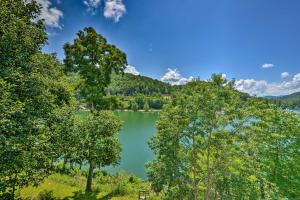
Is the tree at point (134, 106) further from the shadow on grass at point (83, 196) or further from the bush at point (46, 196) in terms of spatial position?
the bush at point (46, 196)

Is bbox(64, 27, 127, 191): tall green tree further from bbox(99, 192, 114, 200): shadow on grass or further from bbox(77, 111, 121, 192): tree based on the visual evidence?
bbox(99, 192, 114, 200): shadow on grass

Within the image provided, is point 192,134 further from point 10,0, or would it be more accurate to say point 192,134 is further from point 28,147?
point 10,0

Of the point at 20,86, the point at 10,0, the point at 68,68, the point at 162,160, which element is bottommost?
the point at 162,160

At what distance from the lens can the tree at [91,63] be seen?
1988cm

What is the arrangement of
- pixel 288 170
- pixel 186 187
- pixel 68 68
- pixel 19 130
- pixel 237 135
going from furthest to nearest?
pixel 68 68
pixel 288 170
pixel 186 187
pixel 237 135
pixel 19 130

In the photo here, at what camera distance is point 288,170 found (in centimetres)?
1598

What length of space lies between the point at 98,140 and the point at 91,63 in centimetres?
647

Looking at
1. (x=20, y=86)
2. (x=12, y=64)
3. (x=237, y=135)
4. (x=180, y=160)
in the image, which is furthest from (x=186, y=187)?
(x=12, y=64)

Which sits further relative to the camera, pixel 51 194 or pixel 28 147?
pixel 51 194

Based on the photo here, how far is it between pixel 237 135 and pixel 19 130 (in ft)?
28.7

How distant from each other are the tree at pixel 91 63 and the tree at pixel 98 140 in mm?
2403

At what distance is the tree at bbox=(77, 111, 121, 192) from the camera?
1744 cm

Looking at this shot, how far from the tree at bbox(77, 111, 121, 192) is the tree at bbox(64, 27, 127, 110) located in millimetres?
2403

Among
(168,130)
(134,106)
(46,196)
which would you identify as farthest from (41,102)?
(134,106)
